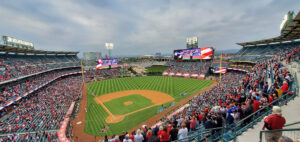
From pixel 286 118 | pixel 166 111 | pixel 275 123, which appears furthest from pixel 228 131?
pixel 166 111

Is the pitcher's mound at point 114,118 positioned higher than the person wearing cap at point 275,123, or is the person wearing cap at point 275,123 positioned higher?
the person wearing cap at point 275,123

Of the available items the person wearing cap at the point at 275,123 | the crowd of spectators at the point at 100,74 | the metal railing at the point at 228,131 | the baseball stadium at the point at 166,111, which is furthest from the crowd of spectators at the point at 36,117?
the crowd of spectators at the point at 100,74

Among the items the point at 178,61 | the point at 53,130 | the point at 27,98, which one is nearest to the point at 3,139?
the point at 53,130

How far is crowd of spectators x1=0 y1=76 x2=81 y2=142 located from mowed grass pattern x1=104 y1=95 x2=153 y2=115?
7556 millimetres

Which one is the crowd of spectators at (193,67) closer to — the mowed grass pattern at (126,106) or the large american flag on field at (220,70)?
the large american flag on field at (220,70)

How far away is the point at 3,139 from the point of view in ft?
44.2

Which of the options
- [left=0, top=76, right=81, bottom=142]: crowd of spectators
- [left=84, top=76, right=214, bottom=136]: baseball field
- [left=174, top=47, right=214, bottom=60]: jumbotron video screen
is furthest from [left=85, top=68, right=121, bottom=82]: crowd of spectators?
[left=174, top=47, right=214, bottom=60]: jumbotron video screen

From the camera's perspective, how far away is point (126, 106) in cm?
2442

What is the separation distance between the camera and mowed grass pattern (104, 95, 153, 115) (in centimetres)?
2273

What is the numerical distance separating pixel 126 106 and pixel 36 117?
1334cm

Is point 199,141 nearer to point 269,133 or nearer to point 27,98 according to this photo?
point 269,133

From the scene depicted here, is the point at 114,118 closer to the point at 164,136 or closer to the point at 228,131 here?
the point at 164,136

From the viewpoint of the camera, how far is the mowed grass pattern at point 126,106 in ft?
74.6

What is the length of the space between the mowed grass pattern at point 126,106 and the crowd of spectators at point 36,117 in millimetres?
7556
